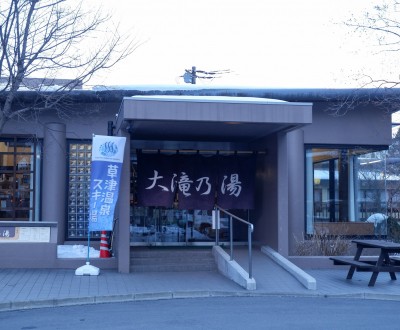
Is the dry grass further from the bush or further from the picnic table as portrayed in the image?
the bush

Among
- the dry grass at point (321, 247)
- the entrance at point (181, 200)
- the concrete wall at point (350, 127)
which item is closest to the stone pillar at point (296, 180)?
the concrete wall at point (350, 127)

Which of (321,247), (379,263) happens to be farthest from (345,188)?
(379,263)

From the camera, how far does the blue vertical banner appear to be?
48.7 ft

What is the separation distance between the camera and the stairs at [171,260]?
15.6 m

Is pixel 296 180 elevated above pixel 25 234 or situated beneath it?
elevated above

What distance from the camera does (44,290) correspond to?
504 inches

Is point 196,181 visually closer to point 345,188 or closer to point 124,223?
point 124,223

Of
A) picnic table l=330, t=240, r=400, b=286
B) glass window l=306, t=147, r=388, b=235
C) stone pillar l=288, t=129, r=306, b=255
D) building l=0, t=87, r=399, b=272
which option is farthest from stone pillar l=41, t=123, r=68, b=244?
picnic table l=330, t=240, r=400, b=286

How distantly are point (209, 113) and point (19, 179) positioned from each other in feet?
24.3

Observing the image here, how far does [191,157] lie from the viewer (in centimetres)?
1719

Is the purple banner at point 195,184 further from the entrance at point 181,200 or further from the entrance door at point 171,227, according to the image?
the entrance door at point 171,227

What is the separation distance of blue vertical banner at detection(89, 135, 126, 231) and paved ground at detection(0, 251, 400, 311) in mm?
1311

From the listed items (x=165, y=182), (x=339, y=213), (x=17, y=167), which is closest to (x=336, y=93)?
(x=339, y=213)

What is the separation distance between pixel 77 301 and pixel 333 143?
420 inches
